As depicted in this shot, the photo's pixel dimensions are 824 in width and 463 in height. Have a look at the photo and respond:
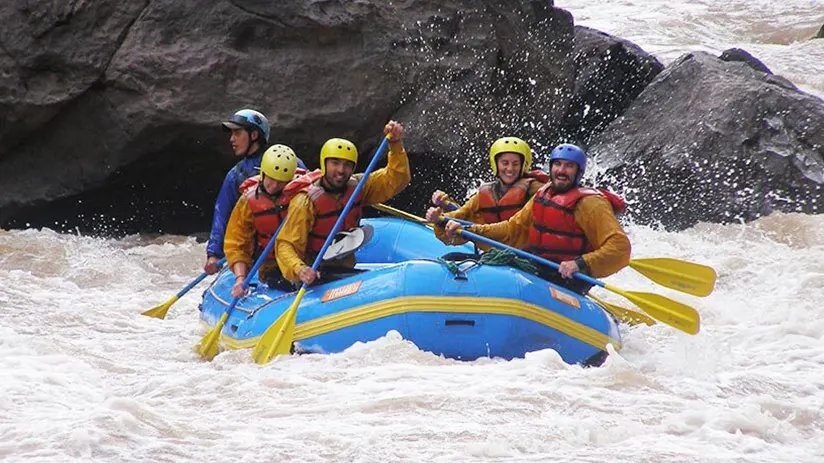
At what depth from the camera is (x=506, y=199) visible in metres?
7.52

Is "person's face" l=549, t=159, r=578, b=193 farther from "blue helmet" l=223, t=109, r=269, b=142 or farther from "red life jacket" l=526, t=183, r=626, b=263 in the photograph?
"blue helmet" l=223, t=109, r=269, b=142

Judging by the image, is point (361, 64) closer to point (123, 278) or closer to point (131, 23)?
point (131, 23)

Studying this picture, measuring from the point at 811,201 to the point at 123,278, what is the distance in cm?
558

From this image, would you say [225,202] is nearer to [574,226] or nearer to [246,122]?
[246,122]

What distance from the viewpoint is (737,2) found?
22.3 m

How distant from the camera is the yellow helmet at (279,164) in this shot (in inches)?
287

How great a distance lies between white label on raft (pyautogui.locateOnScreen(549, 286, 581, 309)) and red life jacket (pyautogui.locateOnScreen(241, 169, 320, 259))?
1717 millimetres

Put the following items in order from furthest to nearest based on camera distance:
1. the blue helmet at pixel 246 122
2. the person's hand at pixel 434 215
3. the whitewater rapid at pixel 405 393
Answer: the blue helmet at pixel 246 122 → the person's hand at pixel 434 215 → the whitewater rapid at pixel 405 393

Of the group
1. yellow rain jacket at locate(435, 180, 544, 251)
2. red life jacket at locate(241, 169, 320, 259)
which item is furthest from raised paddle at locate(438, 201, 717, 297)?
red life jacket at locate(241, 169, 320, 259)

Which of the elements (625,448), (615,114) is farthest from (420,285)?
(615,114)

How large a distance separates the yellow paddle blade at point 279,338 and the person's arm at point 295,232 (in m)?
0.35

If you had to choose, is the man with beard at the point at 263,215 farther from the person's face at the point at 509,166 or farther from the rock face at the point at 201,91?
the rock face at the point at 201,91

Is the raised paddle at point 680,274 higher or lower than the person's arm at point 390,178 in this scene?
lower

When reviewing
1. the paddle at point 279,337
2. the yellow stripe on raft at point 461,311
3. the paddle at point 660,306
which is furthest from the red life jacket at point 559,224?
the paddle at point 279,337
